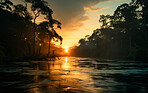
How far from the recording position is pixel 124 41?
214 ft

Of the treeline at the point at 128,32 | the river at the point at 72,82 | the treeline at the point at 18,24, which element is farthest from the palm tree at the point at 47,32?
the river at the point at 72,82

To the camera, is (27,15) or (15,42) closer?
(15,42)

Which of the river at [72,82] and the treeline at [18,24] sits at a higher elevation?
the treeline at [18,24]

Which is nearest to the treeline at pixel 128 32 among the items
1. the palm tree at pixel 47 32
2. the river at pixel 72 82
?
the palm tree at pixel 47 32

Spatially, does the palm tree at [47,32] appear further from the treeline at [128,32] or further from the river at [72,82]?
the river at [72,82]

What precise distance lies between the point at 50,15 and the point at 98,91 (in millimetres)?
42316

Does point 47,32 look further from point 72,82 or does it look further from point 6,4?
point 72,82

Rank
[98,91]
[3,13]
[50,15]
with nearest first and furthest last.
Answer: [98,91]
[3,13]
[50,15]

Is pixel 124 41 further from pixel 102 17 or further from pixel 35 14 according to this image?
pixel 35 14

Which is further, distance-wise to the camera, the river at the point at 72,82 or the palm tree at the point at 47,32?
the palm tree at the point at 47,32

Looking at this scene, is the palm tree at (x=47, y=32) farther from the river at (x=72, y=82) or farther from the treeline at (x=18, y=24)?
the river at (x=72, y=82)

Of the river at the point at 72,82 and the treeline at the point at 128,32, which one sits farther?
the treeline at the point at 128,32

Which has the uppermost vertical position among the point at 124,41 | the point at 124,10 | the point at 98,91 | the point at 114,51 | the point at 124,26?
the point at 124,10

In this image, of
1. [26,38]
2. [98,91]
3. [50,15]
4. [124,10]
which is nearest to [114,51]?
[124,10]
